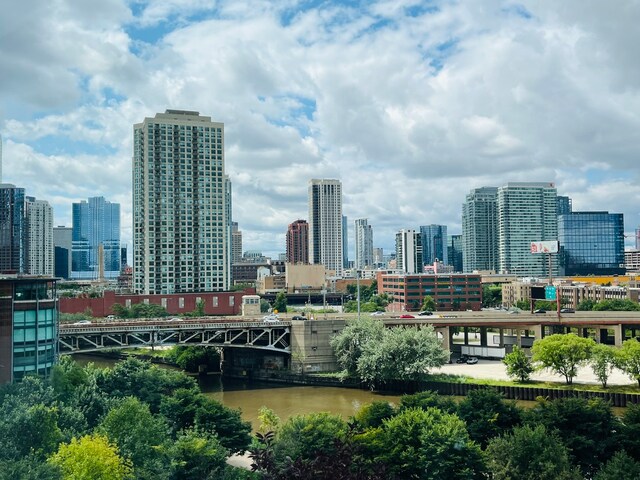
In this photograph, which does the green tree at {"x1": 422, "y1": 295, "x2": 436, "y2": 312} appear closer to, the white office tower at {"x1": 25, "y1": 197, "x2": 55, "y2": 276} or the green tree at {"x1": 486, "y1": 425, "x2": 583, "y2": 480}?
the green tree at {"x1": 486, "y1": 425, "x2": 583, "y2": 480}

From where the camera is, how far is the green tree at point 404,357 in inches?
2324

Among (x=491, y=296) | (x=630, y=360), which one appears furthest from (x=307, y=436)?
(x=491, y=296)

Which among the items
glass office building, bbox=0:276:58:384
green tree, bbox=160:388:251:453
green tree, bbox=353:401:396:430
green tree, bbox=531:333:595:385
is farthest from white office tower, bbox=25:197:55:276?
green tree, bbox=353:401:396:430

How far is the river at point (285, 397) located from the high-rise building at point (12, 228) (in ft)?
337

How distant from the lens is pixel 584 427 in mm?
32438

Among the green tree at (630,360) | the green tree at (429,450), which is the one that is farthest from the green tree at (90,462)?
the green tree at (630,360)

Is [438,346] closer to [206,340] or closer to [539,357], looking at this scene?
[539,357]

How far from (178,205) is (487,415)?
3631 inches

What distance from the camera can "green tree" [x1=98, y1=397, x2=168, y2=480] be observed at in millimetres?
26891

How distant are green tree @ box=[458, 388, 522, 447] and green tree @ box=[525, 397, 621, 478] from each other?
1.23 metres

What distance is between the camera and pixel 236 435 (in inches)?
1373

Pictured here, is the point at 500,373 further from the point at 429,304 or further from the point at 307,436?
the point at 429,304

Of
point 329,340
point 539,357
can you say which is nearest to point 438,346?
point 539,357

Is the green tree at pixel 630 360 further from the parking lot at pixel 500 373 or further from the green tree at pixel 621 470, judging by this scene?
the green tree at pixel 621 470
